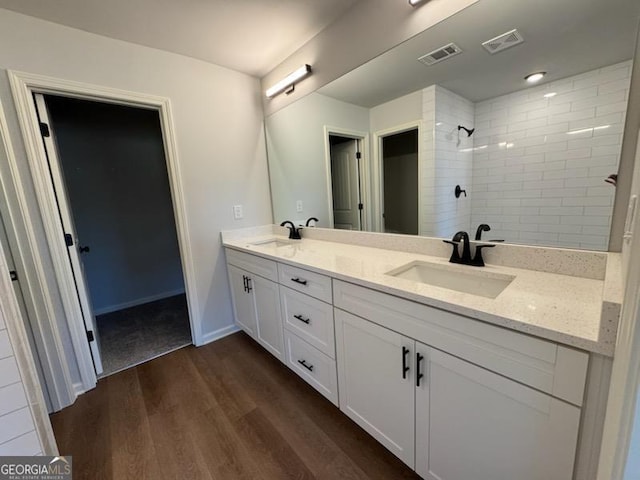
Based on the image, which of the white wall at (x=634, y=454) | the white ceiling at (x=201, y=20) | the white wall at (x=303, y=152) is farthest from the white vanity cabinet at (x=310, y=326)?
the white ceiling at (x=201, y=20)

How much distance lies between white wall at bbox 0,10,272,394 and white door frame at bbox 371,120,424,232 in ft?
4.05

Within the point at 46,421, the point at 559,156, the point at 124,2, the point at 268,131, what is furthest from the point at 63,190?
the point at 559,156

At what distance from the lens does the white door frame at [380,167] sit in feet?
5.09

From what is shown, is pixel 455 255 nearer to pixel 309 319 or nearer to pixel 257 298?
pixel 309 319

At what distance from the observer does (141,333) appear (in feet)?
8.66

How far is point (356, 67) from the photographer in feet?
5.59

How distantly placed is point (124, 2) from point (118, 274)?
2839mm

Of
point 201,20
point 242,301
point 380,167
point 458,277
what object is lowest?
point 242,301

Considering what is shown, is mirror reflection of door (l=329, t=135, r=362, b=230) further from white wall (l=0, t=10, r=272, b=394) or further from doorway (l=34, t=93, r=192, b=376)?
doorway (l=34, t=93, r=192, b=376)

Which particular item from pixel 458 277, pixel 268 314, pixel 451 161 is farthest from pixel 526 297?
pixel 268 314

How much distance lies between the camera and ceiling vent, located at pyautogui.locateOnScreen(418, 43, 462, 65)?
51.1 inches

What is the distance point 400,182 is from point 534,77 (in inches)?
30.2

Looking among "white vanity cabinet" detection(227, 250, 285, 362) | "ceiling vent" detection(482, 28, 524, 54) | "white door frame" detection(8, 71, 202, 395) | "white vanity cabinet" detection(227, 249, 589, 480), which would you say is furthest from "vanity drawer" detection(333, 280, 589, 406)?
"white door frame" detection(8, 71, 202, 395)

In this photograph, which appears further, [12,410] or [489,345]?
[12,410]
